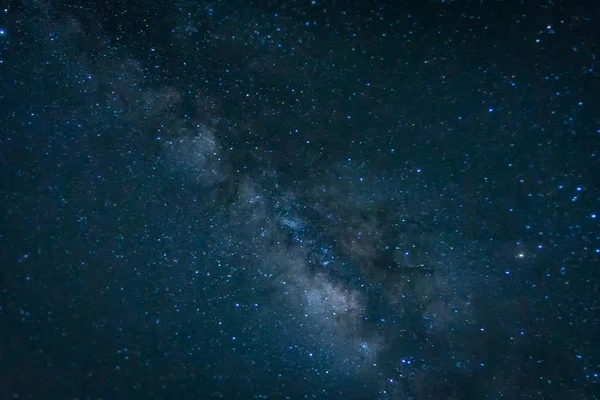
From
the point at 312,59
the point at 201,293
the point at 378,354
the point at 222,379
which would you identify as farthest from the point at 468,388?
the point at 312,59

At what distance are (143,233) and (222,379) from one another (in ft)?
4.91

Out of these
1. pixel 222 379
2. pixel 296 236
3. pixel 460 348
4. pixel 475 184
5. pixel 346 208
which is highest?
pixel 475 184

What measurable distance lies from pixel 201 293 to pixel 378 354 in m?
1.70

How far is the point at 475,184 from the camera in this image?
2.44 m

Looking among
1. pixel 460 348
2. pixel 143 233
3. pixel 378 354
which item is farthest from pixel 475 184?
pixel 143 233

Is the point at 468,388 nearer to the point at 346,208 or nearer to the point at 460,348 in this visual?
the point at 460,348

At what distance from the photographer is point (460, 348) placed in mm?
2691

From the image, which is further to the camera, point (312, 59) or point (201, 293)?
point (201, 293)

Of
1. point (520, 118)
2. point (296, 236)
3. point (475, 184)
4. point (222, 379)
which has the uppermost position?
point (520, 118)

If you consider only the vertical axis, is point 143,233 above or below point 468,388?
above

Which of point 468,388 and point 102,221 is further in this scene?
point 468,388

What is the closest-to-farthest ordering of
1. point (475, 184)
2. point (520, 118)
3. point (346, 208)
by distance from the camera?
point (520, 118)
point (475, 184)
point (346, 208)

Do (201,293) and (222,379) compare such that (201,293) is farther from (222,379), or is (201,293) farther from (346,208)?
(346,208)

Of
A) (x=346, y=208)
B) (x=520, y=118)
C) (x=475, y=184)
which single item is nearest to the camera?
(x=520, y=118)
